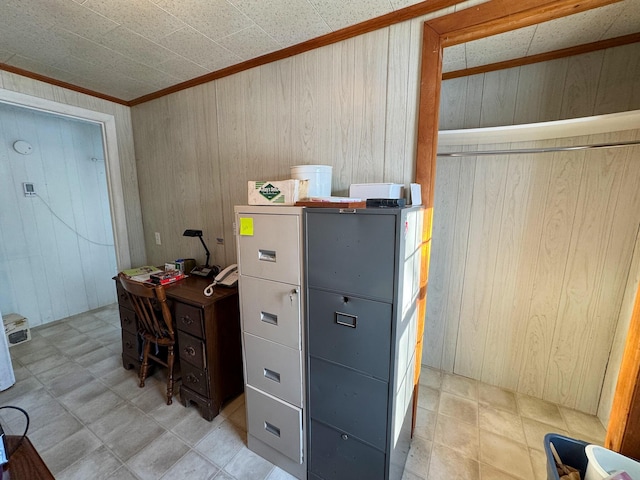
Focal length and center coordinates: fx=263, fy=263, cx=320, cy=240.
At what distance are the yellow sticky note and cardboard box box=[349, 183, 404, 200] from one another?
53 centimetres

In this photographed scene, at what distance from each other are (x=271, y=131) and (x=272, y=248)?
0.93 metres

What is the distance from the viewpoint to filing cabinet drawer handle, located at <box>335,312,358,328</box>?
1102 millimetres

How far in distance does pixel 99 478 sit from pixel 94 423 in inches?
17.3

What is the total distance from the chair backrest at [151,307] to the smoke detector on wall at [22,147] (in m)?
2.11

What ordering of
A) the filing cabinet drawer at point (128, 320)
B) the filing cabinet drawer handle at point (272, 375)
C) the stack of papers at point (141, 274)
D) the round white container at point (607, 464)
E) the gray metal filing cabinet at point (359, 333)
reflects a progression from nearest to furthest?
the round white container at point (607, 464) < the gray metal filing cabinet at point (359, 333) < the filing cabinet drawer handle at point (272, 375) < the stack of papers at point (141, 274) < the filing cabinet drawer at point (128, 320)

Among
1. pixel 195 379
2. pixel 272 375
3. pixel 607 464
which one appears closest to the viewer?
pixel 607 464

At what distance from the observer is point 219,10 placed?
4.23ft

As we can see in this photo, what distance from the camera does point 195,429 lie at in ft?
5.40

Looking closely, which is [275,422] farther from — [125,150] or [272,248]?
[125,150]

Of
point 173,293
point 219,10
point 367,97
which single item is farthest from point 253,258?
point 219,10

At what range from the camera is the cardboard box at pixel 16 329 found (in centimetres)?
247

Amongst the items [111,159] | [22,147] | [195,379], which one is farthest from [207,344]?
[22,147]

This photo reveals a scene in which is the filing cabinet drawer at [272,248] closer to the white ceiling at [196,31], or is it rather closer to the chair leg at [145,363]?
the white ceiling at [196,31]

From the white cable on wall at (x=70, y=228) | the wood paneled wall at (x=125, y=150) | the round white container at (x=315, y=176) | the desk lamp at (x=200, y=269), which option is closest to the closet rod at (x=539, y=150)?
the round white container at (x=315, y=176)
